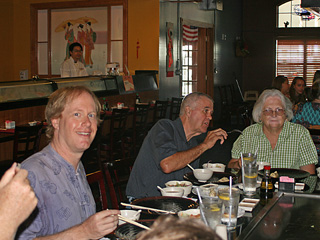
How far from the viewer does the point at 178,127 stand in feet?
10.7

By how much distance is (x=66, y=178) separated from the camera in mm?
2043

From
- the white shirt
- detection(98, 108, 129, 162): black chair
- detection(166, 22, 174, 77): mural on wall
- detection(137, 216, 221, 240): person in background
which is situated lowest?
detection(98, 108, 129, 162): black chair

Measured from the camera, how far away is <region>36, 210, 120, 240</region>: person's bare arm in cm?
179

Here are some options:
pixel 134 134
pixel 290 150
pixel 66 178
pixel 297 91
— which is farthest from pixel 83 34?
pixel 66 178

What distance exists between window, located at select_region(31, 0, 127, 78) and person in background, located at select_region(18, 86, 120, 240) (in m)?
8.07

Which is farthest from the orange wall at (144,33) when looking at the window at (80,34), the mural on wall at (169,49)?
the mural on wall at (169,49)

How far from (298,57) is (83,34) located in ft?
26.7

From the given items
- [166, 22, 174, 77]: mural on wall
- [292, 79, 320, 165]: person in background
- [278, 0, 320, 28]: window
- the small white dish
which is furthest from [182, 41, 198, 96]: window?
the small white dish

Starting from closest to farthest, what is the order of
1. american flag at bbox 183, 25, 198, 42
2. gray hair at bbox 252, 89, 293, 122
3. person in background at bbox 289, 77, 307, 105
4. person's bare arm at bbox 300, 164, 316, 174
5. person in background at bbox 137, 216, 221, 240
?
person in background at bbox 137, 216, 221, 240 → person's bare arm at bbox 300, 164, 316, 174 → gray hair at bbox 252, 89, 293, 122 → person in background at bbox 289, 77, 307, 105 → american flag at bbox 183, 25, 198, 42

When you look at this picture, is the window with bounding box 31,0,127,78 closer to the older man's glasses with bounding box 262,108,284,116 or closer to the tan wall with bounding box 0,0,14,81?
the tan wall with bounding box 0,0,14,81

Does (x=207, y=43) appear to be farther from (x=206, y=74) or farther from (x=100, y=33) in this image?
(x=100, y=33)

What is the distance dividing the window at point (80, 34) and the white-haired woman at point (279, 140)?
6.93m

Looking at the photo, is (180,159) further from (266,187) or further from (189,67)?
(189,67)

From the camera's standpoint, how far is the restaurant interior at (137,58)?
21.0 ft
